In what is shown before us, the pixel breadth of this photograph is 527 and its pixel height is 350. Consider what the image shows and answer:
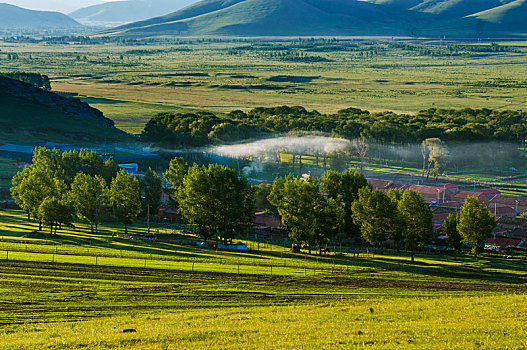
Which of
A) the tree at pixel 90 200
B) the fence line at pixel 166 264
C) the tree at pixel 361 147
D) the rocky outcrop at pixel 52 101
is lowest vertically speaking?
the fence line at pixel 166 264

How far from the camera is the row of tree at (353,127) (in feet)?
463

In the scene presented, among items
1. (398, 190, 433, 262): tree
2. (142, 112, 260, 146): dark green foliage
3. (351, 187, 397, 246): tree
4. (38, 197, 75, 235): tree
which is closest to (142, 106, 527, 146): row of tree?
(142, 112, 260, 146): dark green foliage

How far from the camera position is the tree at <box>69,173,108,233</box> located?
79812 mm

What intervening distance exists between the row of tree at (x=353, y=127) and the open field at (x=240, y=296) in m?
65.4

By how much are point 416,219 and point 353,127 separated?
78334 mm

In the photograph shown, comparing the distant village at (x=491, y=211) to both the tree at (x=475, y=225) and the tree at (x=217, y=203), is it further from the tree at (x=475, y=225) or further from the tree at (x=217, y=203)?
the tree at (x=217, y=203)

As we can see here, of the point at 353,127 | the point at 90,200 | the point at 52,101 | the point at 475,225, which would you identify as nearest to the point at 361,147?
the point at 353,127

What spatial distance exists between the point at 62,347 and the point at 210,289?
760 inches

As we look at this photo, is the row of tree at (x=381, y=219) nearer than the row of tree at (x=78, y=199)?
Yes

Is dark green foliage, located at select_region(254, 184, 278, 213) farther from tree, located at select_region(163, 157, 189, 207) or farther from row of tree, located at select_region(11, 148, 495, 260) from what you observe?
tree, located at select_region(163, 157, 189, 207)

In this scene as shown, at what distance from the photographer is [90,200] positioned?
79.9 m

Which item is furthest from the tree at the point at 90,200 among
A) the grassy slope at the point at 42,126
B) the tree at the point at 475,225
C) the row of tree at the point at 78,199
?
the grassy slope at the point at 42,126

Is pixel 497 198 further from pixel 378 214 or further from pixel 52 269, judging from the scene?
pixel 52 269

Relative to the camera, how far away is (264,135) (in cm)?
14925
